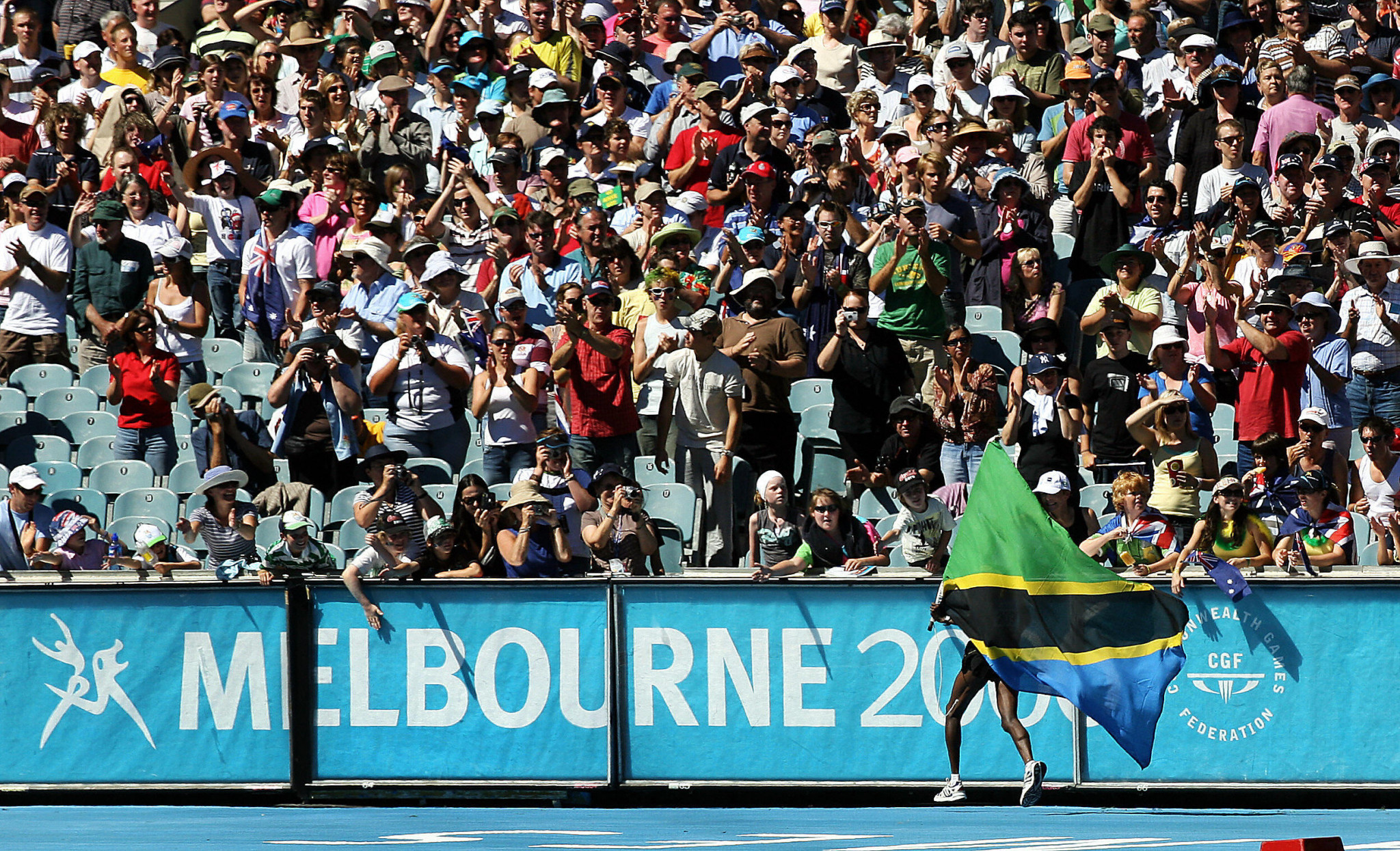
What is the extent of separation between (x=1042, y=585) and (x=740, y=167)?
5750mm

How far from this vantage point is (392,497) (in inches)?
490

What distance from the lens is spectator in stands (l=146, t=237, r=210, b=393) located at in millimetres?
14312

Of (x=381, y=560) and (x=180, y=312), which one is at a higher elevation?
(x=180, y=312)

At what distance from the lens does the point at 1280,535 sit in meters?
11.2

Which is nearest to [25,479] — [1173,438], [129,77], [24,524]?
[24,524]

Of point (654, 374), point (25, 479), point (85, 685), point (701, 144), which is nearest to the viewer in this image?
point (85, 685)

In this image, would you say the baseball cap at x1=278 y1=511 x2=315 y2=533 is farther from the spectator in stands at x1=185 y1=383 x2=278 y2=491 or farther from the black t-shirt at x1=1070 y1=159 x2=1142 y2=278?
the black t-shirt at x1=1070 y1=159 x2=1142 y2=278

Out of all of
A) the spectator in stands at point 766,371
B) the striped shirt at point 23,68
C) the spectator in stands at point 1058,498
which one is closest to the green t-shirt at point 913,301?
the spectator in stands at point 766,371

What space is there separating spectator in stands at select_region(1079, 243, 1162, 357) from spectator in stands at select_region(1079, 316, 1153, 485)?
0.74ft

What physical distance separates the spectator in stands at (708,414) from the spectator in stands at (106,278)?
432 cm

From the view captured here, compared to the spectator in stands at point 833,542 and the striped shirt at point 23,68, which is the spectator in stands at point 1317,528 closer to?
the spectator in stands at point 833,542

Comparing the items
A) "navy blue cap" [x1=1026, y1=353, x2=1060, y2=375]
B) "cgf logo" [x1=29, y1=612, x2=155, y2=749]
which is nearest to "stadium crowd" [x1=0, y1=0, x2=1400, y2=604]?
"navy blue cap" [x1=1026, y1=353, x2=1060, y2=375]

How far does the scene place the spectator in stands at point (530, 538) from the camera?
11.6m

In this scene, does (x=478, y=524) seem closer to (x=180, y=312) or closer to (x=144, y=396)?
(x=144, y=396)
